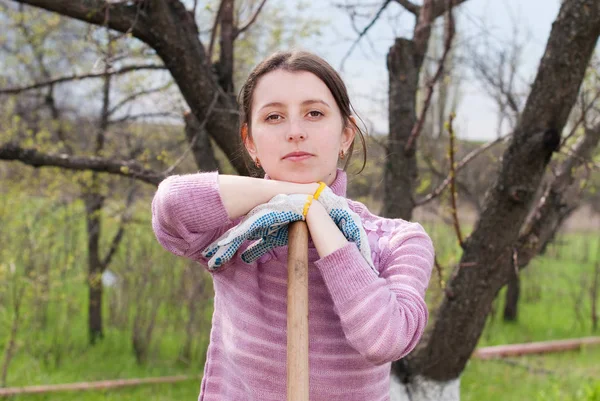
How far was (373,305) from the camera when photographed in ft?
4.63

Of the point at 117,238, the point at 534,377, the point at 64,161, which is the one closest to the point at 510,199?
the point at 64,161

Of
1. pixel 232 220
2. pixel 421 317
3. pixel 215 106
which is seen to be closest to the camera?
pixel 421 317

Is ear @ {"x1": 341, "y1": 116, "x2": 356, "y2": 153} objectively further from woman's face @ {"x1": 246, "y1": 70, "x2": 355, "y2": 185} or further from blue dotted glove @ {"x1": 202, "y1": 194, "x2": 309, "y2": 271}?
blue dotted glove @ {"x1": 202, "y1": 194, "x2": 309, "y2": 271}

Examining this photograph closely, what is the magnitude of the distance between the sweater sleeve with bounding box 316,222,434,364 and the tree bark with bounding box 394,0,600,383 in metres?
1.88

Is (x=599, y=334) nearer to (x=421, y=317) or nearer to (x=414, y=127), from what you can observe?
(x=414, y=127)

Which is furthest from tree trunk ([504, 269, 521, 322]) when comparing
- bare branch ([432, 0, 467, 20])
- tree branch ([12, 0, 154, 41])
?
tree branch ([12, 0, 154, 41])

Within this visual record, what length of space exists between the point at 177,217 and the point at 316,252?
1.09ft

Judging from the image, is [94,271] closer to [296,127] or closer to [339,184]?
[339,184]

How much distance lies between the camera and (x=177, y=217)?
5.10ft

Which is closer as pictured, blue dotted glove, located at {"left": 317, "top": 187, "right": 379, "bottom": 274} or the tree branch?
blue dotted glove, located at {"left": 317, "top": 187, "right": 379, "bottom": 274}

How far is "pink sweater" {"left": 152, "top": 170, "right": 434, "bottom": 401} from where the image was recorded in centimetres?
145

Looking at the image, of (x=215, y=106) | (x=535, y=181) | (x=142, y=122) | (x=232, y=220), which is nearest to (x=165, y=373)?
(x=142, y=122)

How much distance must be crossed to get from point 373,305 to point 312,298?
24cm

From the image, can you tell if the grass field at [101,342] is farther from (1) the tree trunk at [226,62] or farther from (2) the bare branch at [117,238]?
(1) the tree trunk at [226,62]
